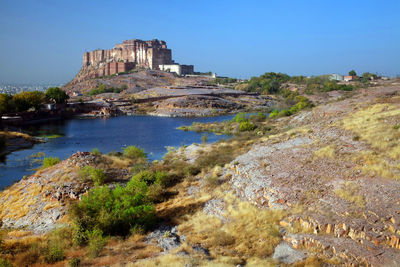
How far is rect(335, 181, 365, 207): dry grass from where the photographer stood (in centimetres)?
968

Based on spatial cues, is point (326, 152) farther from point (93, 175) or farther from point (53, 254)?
point (53, 254)

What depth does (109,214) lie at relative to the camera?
33.6 ft

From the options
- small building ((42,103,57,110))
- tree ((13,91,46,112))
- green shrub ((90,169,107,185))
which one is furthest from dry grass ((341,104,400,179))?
small building ((42,103,57,110))

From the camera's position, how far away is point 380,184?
34.4 ft

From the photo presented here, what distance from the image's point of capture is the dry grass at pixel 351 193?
968 cm

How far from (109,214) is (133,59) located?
101 metres

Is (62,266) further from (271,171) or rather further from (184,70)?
(184,70)

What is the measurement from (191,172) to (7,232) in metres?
7.55

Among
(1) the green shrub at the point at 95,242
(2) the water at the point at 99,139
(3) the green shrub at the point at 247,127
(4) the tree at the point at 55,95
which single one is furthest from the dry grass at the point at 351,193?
(4) the tree at the point at 55,95

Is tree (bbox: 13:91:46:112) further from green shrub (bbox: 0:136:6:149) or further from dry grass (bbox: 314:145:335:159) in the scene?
dry grass (bbox: 314:145:335:159)

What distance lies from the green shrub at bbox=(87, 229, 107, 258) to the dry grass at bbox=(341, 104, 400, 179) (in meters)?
8.55

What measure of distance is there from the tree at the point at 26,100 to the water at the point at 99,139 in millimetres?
4259

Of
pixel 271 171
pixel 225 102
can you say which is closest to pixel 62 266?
pixel 271 171

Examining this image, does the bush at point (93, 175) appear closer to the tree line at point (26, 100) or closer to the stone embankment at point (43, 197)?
the stone embankment at point (43, 197)
